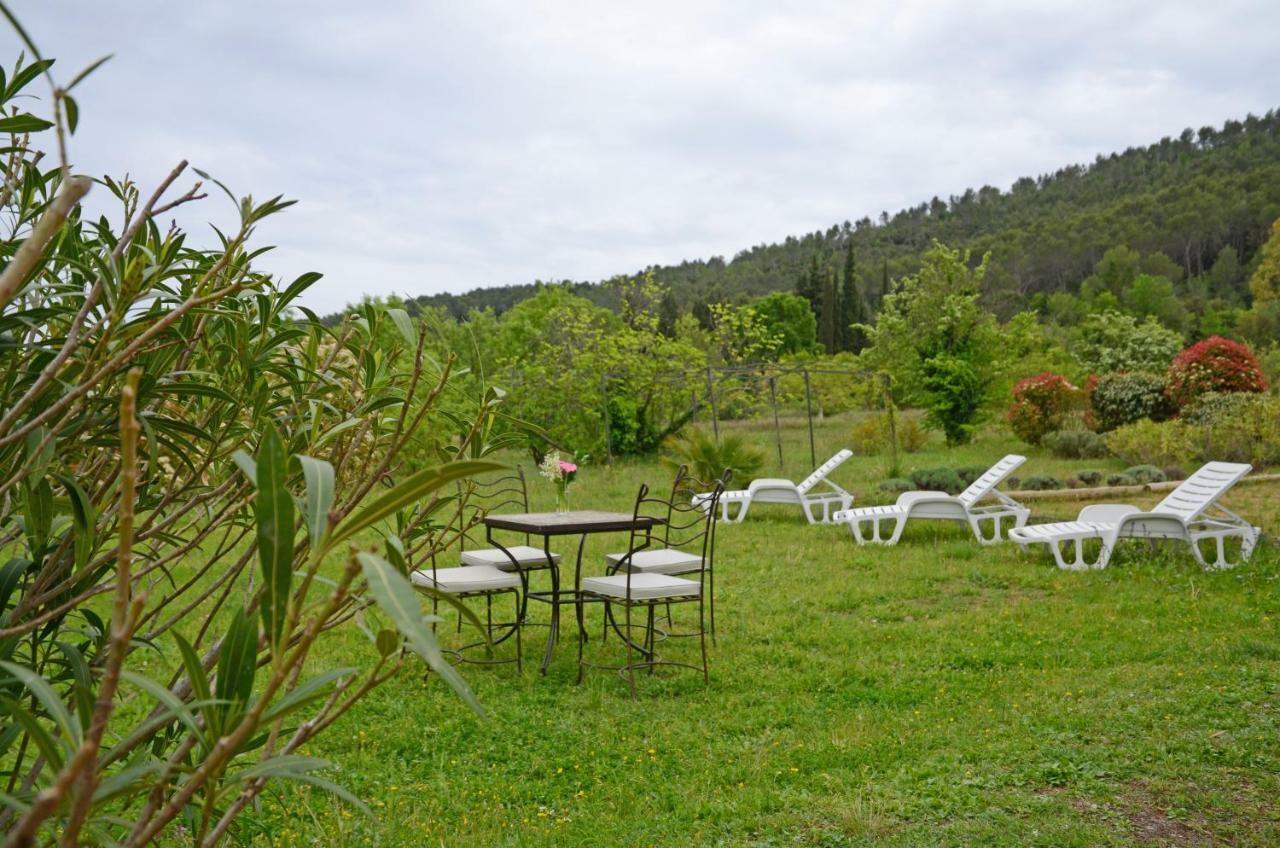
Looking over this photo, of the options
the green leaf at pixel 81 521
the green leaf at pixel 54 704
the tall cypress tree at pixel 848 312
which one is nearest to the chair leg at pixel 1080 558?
the green leaf at pixel 81 521

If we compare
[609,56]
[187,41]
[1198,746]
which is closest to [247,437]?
[187,41]

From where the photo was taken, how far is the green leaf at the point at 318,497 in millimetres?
630

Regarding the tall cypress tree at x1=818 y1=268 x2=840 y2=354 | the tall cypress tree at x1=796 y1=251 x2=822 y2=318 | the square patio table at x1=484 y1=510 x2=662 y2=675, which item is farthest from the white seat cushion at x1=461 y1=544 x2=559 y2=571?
the tall cypress tree at x1=796 y1=251 x2=822 y2=318

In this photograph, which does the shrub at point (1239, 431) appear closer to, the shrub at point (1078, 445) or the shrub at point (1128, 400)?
the shrub at point (1078, 445)

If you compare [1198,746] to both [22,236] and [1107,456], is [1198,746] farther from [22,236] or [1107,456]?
[1107,456]

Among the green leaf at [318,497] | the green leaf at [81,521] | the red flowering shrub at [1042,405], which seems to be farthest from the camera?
the red flowering shrub at [1042,405]

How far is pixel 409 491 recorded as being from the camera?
2.15ft

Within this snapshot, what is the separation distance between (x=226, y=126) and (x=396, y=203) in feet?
12.3

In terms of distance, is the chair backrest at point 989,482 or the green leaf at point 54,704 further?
the chair backrest at point 989,482

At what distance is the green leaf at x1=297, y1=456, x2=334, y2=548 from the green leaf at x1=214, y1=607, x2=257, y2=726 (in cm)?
Answer: 20

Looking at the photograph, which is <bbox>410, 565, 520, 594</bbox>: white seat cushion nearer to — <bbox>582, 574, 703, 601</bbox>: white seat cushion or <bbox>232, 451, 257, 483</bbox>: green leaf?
<bbox>582, 574, 703, 601</bbox>: white seat cushion

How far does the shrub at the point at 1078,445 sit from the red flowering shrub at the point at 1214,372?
134 cm

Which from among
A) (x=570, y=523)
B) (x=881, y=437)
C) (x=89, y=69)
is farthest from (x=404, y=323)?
(x=881, y=437)

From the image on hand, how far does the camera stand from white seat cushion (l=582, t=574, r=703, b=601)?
456 centimetres
